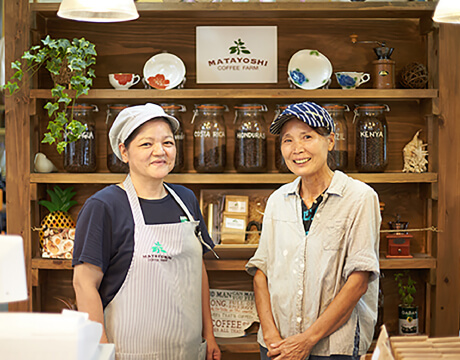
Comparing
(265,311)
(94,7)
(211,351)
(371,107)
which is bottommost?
(211,351)

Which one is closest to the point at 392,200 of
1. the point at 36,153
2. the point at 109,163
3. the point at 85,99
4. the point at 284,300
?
the point at 284,300

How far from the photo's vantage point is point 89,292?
1812 millimetres

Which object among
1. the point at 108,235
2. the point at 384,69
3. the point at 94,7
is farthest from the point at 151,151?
the point at 384,69

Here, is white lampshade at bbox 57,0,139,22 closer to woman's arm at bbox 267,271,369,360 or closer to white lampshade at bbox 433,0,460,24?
white lampshade at bbox 433,0,460,24

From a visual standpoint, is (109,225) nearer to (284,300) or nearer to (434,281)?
(284,300)

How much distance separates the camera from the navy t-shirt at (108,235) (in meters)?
1.83

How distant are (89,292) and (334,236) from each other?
2.74 feet

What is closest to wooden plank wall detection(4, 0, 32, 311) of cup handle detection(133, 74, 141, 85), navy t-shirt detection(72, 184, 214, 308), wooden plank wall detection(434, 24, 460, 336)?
cup handle detection(133, 74, 141, 85)

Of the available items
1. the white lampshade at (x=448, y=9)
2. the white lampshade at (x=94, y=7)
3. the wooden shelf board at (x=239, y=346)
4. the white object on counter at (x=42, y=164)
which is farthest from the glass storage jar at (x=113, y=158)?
the white lampshade at (x=448, y=9)

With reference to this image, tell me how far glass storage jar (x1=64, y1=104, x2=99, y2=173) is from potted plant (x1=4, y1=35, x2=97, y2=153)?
0.29ft

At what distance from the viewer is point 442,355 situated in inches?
40.6

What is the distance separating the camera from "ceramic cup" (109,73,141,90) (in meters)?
2.51

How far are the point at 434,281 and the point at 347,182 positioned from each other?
928mm

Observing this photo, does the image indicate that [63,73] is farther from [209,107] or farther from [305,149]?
[305,149]
